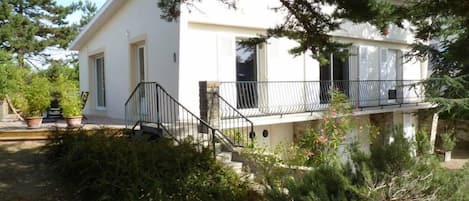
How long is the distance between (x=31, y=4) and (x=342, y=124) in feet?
69.3

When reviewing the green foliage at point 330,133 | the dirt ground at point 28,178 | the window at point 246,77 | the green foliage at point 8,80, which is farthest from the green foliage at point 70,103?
the green foliage at point 330,133

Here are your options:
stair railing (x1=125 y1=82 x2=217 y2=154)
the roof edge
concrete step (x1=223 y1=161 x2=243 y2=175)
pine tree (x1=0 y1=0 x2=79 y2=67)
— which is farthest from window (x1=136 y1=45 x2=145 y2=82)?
pine tree (x1=0 y1=0 x2=79 y2=67)

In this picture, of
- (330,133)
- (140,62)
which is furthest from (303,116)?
(140,62)

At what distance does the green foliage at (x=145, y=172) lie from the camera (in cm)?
580

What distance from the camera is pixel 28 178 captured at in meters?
6.45

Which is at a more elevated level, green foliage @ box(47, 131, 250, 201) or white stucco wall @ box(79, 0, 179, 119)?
white stucco wall @ box(79, 0, 179, 119)

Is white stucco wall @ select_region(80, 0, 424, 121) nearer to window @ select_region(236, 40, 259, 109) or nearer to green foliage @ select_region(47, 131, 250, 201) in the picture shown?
window @ select_region(236, 40, 259, 109)

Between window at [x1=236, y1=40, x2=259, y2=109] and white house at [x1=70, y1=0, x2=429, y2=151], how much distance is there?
0.08 ft

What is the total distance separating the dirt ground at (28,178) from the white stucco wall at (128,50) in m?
3.31

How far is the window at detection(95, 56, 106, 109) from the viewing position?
1453cm

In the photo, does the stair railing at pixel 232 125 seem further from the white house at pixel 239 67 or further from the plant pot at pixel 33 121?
the plant pot at pixel 33 121

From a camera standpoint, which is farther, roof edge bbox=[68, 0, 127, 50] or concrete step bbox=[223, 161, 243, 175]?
roof edge bbox=[68, 0, 127, 50]

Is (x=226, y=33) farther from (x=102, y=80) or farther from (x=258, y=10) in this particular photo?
(x=102, y=80)

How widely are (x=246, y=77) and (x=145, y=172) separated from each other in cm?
517
